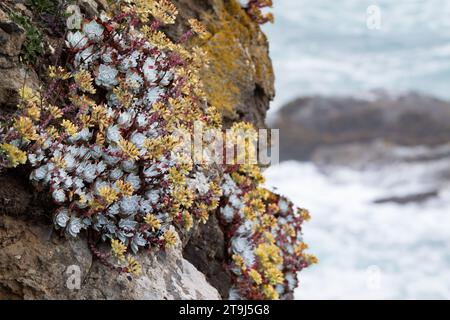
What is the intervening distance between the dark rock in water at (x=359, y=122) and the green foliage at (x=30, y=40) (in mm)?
17044

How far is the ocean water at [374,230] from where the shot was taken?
45.6 feet

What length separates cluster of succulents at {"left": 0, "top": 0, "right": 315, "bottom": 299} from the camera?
408 cm

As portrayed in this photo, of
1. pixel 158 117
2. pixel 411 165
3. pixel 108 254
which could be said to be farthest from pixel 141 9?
pixel 411 165

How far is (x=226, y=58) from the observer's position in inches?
276

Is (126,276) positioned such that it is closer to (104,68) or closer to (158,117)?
(158,117)

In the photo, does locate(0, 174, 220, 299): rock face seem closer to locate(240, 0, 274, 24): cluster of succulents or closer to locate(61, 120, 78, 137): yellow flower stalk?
locate(61, 120, 78, 137): yellow flower stalk

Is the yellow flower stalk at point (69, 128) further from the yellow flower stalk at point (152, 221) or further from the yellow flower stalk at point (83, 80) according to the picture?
the yellow flower stalk at point (152, 221)

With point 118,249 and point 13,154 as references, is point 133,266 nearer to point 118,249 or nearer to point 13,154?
point 118,249

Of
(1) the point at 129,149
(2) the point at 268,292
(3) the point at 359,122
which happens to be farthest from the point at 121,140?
(3) the point at 359,122

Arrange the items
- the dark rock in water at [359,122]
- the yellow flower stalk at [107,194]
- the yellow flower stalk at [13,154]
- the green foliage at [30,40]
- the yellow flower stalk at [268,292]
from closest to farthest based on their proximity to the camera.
A: 1. the yellow flower stalk at [13,154]
2. the yellow flower stalk at [107,194]
3. the green foliage at [30,40]
4. the yellow flower stalk at [268,292]
5. the dark rock in water at [359,122]

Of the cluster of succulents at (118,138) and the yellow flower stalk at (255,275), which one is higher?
the cluster of succulents at (118,138)

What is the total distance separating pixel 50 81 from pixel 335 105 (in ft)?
67.9

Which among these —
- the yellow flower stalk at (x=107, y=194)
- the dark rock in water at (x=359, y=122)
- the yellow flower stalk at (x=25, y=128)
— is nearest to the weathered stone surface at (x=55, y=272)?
the yellow flower stalk at (x=107, y=194)

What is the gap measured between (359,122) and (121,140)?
19.4 m
